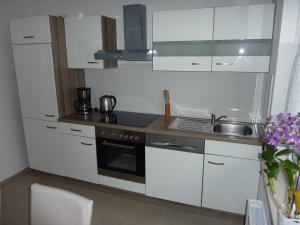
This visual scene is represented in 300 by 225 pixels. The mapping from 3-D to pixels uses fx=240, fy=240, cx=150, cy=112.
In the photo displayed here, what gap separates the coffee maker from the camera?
2.99 m

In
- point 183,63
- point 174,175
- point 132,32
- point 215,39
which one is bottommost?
point 174,175

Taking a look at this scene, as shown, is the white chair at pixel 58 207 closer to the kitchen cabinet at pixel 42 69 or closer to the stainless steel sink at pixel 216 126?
the stainless steel sink at pixel 216 126

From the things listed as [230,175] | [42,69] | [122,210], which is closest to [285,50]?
[230,175]

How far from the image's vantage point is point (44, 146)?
9.97 feet

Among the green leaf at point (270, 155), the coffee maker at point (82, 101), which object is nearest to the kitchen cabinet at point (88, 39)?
the coffee maker at point (82, 101)

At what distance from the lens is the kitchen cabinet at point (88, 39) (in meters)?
2.64

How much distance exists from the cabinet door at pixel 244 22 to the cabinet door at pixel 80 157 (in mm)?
1774

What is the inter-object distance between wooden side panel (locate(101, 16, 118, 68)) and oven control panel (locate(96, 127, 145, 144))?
0.75m

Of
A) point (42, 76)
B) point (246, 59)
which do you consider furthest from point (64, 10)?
point (246, 59)

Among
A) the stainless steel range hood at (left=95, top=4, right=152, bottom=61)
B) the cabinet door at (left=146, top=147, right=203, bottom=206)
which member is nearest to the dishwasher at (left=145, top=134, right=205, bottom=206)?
the cabinet door at (left=146, top=147, right=203, bottom=206)

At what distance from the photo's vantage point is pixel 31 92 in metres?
2.92

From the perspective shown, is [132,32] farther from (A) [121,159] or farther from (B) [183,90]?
(A) [121,159]

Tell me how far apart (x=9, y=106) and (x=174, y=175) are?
2.28 m

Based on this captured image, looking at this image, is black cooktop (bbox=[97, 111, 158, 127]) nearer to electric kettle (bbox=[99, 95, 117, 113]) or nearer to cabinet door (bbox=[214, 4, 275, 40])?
electric kettle (bbox=[99, 95, 117, 113])
